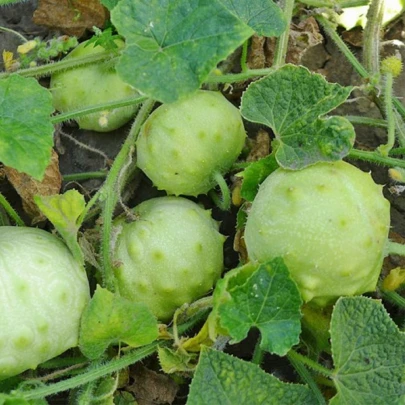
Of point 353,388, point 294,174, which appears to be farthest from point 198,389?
point 294,174

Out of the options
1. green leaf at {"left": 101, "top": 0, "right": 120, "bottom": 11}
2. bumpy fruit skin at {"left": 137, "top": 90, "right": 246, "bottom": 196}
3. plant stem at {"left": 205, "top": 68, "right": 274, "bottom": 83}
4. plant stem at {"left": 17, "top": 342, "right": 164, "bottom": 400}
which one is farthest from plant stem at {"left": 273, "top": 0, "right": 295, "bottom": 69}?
plant stem at {"left": 17, "top": 342, "right": 164, "bottom": 400}

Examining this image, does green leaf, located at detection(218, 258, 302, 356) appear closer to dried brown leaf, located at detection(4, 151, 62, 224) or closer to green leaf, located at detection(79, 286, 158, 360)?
green leaf, located at detection(79, 286, 158, 360)

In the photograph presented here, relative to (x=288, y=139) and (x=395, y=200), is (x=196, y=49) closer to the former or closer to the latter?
(x=288, y=139)

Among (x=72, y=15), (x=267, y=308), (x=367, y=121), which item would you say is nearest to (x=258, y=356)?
(x=267, y=308)

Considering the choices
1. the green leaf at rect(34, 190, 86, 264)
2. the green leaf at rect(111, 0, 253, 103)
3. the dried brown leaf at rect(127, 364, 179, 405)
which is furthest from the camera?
the dried brown leaf at rect(127, 364, 179, 405)

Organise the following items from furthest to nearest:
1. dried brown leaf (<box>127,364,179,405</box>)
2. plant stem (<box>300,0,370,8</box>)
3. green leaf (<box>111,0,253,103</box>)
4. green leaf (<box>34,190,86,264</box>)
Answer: plant stem (<box>300,0,370,8</box>), dried brown leaf (<box>127,364,179,405</box>), green leaf (<box>34,190,86,264</box>), green leaf (<box>111,0,253,103</box>)

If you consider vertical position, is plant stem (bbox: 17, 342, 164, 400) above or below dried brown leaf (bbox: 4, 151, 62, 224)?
below
